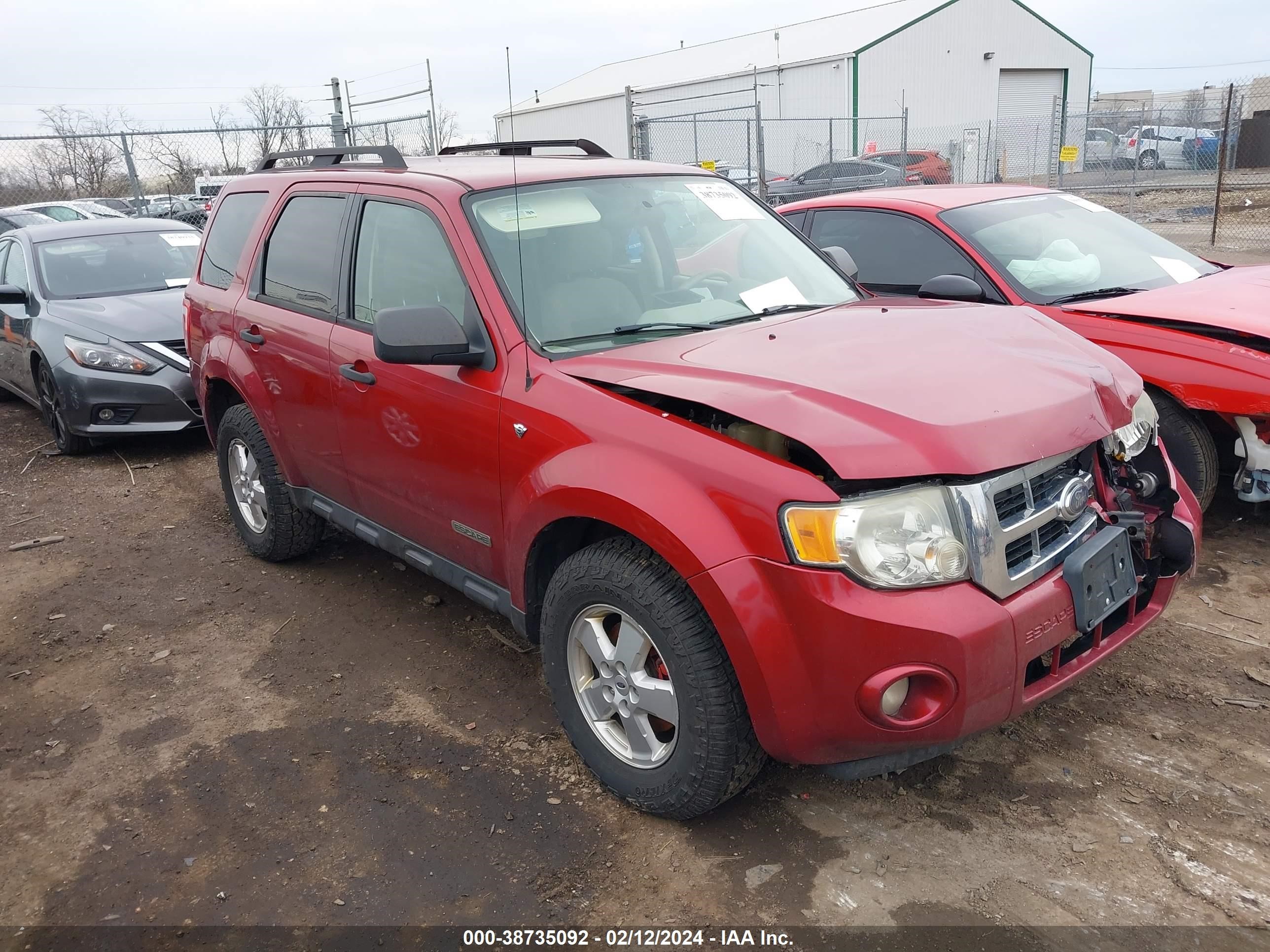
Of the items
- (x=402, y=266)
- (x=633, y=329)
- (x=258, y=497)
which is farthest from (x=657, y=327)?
(x=258, y=497)

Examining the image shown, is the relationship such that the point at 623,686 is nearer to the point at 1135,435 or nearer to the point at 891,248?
the point at 1135,435

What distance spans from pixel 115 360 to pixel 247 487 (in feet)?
8.57

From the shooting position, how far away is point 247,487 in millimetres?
5020

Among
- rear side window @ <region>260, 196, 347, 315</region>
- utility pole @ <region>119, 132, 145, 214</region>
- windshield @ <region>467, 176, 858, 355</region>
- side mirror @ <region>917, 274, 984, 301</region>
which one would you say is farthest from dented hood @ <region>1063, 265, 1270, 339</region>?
utility pole @ <region>119, 132, 145, 214</region>

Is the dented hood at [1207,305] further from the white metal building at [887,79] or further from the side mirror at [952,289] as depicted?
the white metal building at [887,79]

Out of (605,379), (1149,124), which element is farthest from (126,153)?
(1149,124)

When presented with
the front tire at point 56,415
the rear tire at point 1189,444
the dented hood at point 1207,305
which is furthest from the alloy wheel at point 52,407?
the rear tire at point 1189,444

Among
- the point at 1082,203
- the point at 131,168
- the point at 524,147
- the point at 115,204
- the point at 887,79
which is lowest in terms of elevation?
the point at 1082,203

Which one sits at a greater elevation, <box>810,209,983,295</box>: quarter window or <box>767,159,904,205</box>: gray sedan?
<box>767,159,904,205</box>: gray sedan

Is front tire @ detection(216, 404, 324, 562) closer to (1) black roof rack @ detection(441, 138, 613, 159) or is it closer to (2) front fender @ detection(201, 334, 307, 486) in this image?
(2) front fender @ detection(201, 334, 307, 486)

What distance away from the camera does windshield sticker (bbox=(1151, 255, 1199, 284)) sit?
527 cm

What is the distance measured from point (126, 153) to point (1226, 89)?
15.0 m

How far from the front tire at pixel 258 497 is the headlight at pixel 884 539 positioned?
305 centimetres

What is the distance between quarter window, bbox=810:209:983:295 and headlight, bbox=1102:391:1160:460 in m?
2.24
